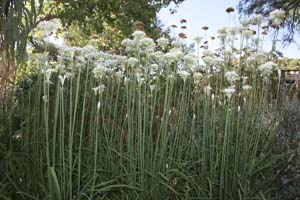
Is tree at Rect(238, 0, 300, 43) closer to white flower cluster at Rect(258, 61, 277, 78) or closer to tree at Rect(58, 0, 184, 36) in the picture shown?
tree at Rect(58, 0, 184, 36)

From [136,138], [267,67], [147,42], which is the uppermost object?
[147,42]

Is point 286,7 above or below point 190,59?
above

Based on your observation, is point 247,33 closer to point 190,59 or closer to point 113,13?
point 190,59

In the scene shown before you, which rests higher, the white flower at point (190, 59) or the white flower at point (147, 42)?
the white flower at point (147, 42)

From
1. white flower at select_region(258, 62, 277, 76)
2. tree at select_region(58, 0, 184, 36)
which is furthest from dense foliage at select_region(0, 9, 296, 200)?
tree at select_region(58, 0, 184, 36)

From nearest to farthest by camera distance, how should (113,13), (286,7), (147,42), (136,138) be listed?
(147,42), (136,138), (113,13), (286,7)

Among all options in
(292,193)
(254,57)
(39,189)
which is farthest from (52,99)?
(292,193)

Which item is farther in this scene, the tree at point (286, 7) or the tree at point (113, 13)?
the tree at point (286, 7)

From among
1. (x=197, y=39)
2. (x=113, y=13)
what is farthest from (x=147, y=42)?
(x=113, y=13)

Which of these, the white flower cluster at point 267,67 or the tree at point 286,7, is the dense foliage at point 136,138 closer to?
the white flower cluster at point 267,67

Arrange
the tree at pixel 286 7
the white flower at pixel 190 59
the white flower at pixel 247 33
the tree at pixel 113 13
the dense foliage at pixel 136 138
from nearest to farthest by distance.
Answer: the dense foliage at pixel 136 138, the white flower at pixel 190 59, the white flower at pixel 247 33, the tree at pixel 113 13, the tree at pixel 286 7

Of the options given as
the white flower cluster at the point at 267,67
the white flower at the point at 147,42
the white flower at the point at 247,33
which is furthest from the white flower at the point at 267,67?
the white flower at the point at 147,42

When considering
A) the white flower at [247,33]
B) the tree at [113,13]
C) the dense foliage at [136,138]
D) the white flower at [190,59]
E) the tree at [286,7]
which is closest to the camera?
the dense foliage at [136,138]

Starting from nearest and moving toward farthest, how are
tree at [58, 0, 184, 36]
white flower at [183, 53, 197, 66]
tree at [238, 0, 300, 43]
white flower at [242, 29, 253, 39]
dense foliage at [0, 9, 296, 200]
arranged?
1. dense foliage at [0, 9, 296, 200]
2. white flower at [183, 53, 197, 66]
3. white flower at [242, 29, 253, 39]
4. tree at [58, 0, 184, 36]
5. tree at [238, 0, 300, 43]
